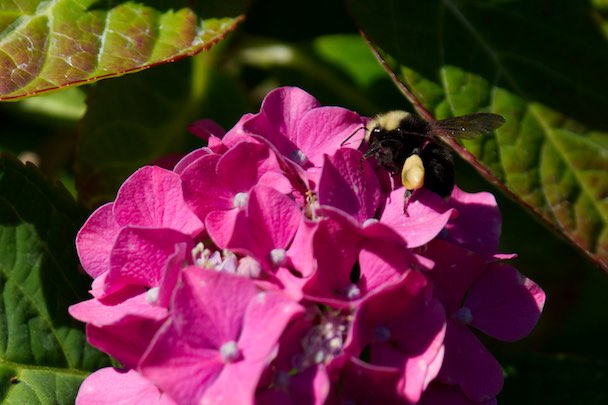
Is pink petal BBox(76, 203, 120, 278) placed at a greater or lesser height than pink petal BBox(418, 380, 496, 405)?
greater

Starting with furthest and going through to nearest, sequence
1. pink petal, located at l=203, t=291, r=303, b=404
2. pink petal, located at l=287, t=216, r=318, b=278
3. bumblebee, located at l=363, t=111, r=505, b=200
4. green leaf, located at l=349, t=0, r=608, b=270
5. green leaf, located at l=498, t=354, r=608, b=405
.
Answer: green leaf, located at l=498, t=354, r=608, b=405 < green leaf, located at l=349, t=0, r=608, b=270 < bumblebee, located at l=363, t=111, r=505, b=200 < pink petal, located at l=287, t=216, r=318, b=278 < pink petal, located at l=203, t=291, r=303, b=404

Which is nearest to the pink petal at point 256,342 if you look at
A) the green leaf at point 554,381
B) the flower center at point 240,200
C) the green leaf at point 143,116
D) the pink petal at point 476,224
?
the flower center at point 240,200

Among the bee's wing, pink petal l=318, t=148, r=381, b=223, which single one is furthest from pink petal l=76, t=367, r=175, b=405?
the bee's wing

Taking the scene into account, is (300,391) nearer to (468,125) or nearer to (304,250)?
(304,250)

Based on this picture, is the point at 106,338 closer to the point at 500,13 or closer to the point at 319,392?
the point at 319,392

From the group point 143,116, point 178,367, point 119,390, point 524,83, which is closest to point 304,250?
point 178,367

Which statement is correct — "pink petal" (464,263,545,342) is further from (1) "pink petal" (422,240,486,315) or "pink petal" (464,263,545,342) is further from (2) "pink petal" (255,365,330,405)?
(2) "pink petal" (255,365,330,405)

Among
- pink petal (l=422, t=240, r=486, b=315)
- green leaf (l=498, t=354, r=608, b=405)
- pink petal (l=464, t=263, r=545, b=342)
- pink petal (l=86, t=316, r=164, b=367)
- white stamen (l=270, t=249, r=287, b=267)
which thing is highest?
white stamen (l=270, t=249, r=287, b=267)
